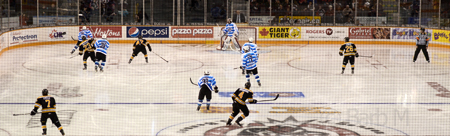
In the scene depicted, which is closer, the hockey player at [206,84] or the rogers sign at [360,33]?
the hockey player at [206,84]

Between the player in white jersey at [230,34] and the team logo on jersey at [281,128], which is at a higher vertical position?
the player in white jersey at [230,34]

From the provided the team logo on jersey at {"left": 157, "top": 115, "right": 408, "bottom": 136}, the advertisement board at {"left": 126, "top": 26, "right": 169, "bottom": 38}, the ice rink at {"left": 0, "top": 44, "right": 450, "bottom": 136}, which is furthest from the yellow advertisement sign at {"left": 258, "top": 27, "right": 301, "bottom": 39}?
the team logo on jersey at {"left": 157, "top": 115, "right": 408, "bottom": 136}

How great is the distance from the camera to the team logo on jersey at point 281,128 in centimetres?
884

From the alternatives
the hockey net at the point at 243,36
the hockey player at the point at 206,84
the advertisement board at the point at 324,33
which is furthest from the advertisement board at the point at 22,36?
the hockey player at the point at 206,84

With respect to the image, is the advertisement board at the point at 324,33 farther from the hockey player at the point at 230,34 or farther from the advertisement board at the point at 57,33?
the advertisement board at the point at 57,33

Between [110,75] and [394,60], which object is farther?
[394,60]

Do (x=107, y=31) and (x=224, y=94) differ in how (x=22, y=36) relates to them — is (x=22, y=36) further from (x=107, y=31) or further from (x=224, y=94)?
(x=224, y=94)

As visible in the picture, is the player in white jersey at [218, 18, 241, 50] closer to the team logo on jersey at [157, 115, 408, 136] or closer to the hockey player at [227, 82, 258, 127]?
the team logo on jersey at [157, 115, 408, 136]

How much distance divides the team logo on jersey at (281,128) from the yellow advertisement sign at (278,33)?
14451 millimetres

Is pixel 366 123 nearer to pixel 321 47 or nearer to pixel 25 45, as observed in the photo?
pixel 321 47

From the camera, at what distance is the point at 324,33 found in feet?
78.2

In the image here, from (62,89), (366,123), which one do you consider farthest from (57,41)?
(366,123)

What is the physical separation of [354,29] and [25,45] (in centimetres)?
1305

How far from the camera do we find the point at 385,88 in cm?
1326
